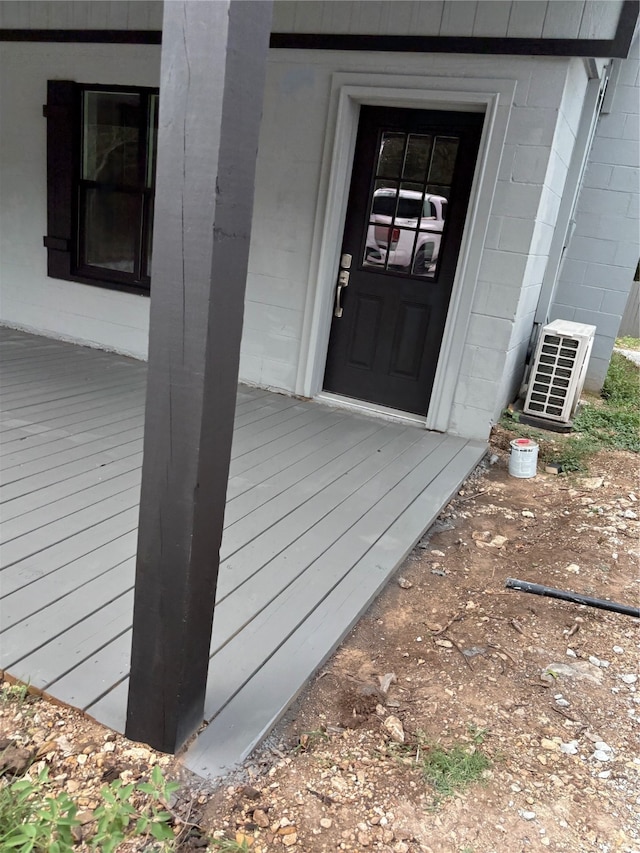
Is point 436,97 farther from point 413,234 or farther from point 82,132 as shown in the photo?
point 82,132

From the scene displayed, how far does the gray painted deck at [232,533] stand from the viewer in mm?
1748

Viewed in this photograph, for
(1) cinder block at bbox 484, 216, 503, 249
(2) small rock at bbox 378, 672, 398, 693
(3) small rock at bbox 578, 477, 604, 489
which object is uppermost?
(1) cinder block at bbox 484, 216, 503, 249

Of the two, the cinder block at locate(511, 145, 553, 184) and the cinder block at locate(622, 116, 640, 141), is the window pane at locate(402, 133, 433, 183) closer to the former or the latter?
the cinder block at locate(511, 145, 553, 184)

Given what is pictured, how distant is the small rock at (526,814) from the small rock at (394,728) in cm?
34

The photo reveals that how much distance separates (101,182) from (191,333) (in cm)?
437

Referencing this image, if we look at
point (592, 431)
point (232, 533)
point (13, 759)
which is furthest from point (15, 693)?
point (592, 431)

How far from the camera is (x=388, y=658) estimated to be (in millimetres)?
2035

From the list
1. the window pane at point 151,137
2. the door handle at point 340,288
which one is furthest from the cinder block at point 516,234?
the window pane at point 151,137

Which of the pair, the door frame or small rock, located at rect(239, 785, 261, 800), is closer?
small rock, located at rect(239, 785, 261, 800)

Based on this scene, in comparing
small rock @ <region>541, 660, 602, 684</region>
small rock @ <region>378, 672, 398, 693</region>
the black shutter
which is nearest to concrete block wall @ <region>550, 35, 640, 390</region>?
small rock @ <region>541, 660, 602, 684</region>

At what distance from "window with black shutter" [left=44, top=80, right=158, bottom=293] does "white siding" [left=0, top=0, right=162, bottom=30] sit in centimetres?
41

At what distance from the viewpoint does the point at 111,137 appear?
475 centimetres

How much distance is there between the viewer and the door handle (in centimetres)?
423

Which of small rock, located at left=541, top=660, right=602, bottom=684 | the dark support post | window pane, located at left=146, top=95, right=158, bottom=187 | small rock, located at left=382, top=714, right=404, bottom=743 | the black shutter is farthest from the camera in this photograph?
the black shutter
